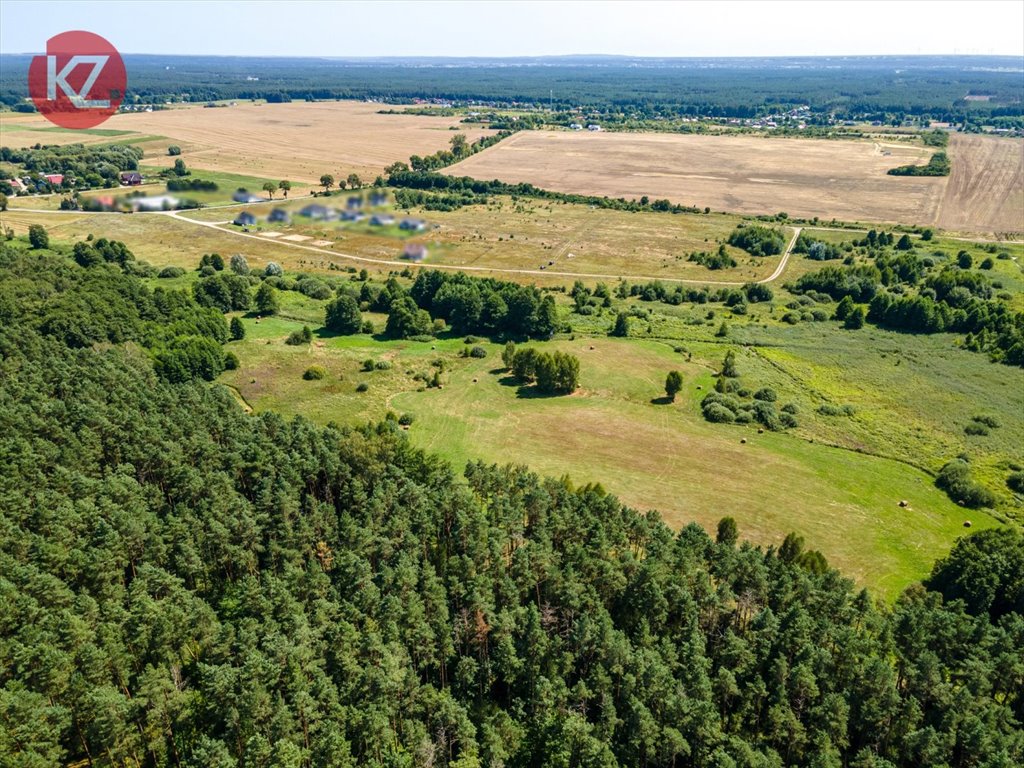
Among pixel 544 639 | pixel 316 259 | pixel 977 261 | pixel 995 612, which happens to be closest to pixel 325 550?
pixel 544 639

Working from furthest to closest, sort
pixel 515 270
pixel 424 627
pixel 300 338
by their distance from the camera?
pixel 515 270 → pixel 300 338 → pixel 424 627

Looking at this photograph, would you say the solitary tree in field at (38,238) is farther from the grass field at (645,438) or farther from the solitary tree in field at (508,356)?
the solitary tree in field at (508,356)

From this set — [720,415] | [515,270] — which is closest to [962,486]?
[720,415]

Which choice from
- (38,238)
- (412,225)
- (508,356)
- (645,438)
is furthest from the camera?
(412,225)

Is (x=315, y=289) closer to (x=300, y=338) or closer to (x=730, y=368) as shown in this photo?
(x=300, y=338)

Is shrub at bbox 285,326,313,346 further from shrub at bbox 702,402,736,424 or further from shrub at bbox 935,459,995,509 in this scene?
shrub at bbox 935,459,995,509

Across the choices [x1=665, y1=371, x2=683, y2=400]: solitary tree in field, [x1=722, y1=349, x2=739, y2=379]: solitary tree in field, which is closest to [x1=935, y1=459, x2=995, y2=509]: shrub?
[x1=722, y1=349, x2=739, y2=379]: solitary tree in field
